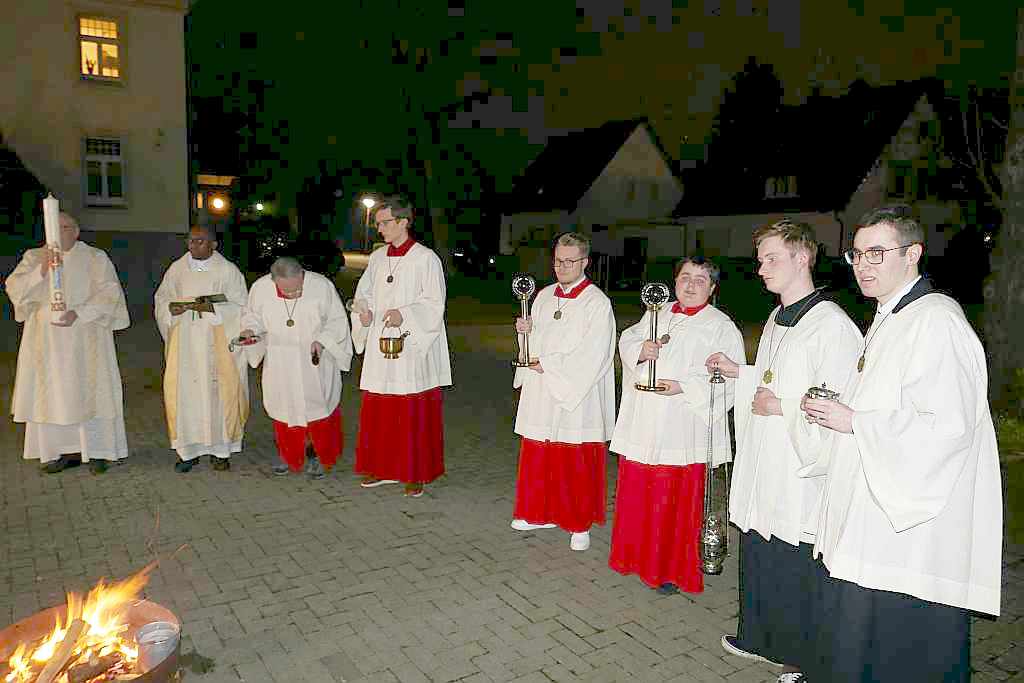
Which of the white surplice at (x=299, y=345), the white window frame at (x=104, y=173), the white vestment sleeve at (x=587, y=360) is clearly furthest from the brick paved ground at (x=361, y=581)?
the white window frame at (x=104, y=173)

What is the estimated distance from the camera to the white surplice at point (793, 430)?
138 inches

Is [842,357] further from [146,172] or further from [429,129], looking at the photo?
[429,129]

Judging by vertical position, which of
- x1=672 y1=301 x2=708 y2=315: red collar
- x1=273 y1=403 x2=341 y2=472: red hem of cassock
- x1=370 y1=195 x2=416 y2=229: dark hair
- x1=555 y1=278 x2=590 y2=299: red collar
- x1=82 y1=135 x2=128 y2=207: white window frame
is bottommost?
x1=273 y1=403 x2=341 y2=472: red hem of cassock

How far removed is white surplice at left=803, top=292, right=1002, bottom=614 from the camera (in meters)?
2.93

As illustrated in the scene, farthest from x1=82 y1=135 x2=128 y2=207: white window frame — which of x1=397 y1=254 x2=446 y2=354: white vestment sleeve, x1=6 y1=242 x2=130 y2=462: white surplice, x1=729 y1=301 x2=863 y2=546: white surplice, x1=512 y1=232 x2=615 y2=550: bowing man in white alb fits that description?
x1=729 y1=301 x2=863 y2=546: white surplice

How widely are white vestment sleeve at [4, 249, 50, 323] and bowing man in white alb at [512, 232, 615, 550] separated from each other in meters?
4.75

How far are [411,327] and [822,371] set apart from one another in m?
3.84

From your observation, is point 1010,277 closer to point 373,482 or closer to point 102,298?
point 373,482

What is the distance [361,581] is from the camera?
4969mm

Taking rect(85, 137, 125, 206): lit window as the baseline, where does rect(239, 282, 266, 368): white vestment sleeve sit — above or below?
below

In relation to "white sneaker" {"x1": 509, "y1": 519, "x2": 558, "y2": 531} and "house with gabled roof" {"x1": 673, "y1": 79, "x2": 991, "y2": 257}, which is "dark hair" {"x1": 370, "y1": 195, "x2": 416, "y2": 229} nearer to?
"white sneaker" {"x1": 509, "y1": 519, "x2": 558, "y2": 531}

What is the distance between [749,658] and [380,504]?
342cm

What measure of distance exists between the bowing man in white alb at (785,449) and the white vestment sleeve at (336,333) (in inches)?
169

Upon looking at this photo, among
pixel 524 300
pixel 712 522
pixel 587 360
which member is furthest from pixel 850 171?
pixel 712 522
